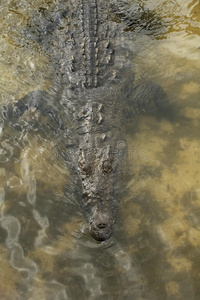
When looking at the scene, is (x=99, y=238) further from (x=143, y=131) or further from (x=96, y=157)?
(x=143, y=131)

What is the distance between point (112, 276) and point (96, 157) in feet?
5.03

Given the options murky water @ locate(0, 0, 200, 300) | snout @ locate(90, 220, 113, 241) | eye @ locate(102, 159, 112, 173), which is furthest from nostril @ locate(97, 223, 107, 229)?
eye @ locate(102, 159, 112, 173)

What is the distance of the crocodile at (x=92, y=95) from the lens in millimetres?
3693

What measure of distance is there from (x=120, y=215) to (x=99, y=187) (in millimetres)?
436

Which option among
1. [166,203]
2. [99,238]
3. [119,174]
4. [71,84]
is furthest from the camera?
[71,84]

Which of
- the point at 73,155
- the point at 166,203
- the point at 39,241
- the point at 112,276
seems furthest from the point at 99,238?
the point at 73,155

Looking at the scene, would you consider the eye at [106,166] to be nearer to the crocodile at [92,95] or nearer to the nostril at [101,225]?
the crocodile at [92,95]

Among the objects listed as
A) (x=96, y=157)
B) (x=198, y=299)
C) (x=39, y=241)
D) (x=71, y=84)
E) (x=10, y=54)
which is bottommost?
(x=198, y=299)

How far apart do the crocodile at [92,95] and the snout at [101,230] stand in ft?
0.03

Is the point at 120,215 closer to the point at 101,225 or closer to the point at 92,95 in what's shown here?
the point at 101,225

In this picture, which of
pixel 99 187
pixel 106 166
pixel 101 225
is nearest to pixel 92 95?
pixel 106 166

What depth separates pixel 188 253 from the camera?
10.1 ft

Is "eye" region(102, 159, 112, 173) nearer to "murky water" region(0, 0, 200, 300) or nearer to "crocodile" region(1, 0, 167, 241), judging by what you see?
"crocodile" region(1, 0, 167, 241)

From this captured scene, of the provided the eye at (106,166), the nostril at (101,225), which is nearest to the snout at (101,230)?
the nostril at (101,225)
